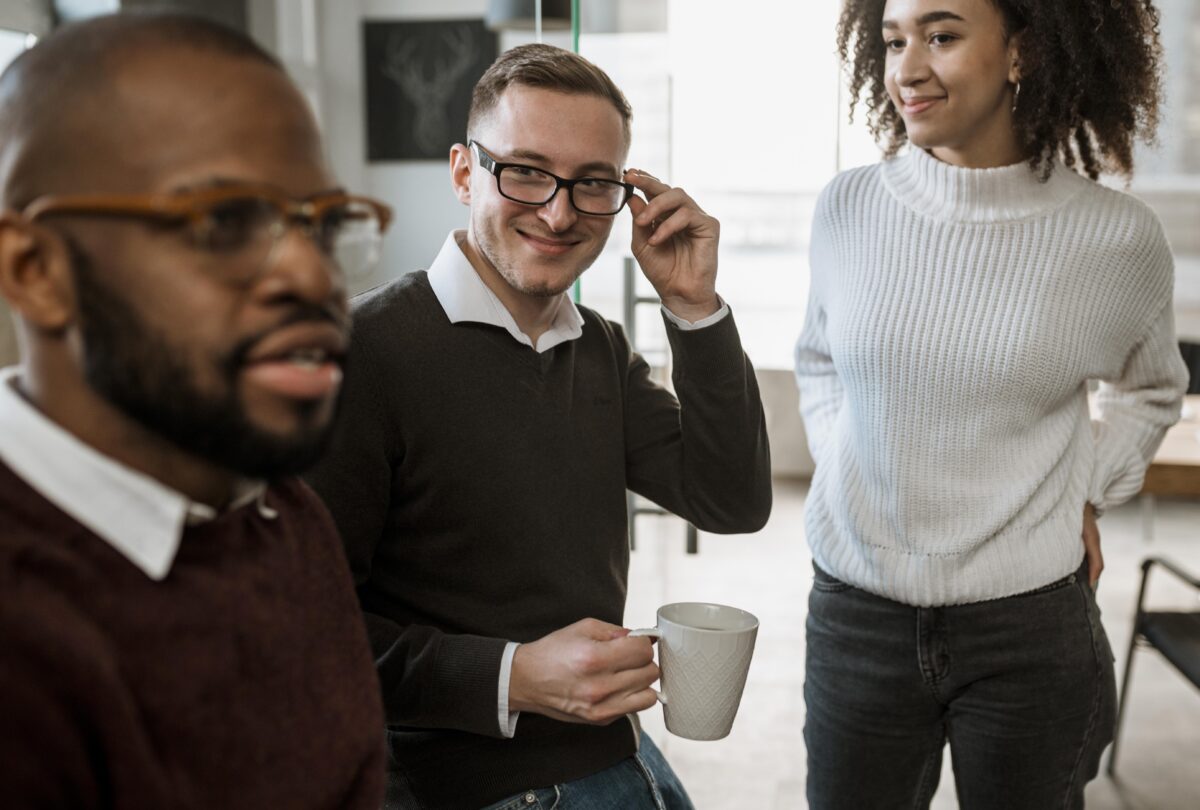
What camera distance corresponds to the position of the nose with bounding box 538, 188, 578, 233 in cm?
112

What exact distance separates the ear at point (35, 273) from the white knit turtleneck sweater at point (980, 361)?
1.03m

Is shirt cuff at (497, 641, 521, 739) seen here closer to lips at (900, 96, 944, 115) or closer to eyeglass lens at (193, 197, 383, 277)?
eyeglass lens at (193, 197, 383, 277)

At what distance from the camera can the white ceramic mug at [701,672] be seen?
1.00m

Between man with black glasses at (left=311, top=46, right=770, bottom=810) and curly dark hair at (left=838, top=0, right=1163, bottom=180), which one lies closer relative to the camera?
man with black glasses at (left=311, top=46, right=770, bottom=810)

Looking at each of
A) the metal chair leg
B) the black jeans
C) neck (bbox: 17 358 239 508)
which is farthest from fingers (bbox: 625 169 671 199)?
the metal chair leg

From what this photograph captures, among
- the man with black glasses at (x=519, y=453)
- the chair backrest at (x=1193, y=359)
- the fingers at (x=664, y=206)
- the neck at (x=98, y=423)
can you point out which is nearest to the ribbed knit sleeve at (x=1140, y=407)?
the man with black glasses at (x=519, y=453)

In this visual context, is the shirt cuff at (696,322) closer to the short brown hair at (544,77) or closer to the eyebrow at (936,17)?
the short brown hair at (544,77)

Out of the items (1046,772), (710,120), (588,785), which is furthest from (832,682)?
(710,120)

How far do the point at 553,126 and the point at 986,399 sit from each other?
0.62 m

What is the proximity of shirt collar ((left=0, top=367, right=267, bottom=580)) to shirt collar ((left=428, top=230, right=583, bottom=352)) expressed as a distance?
58cm

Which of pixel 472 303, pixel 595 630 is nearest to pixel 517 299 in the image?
pixel 472 303

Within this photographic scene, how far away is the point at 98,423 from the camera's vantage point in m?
0.59

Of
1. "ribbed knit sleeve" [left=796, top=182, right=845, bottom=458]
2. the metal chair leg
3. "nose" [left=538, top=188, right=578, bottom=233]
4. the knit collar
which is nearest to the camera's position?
"nose" [left=538, top=188, right=578, bottom=233]

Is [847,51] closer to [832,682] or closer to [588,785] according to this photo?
[832,682]
